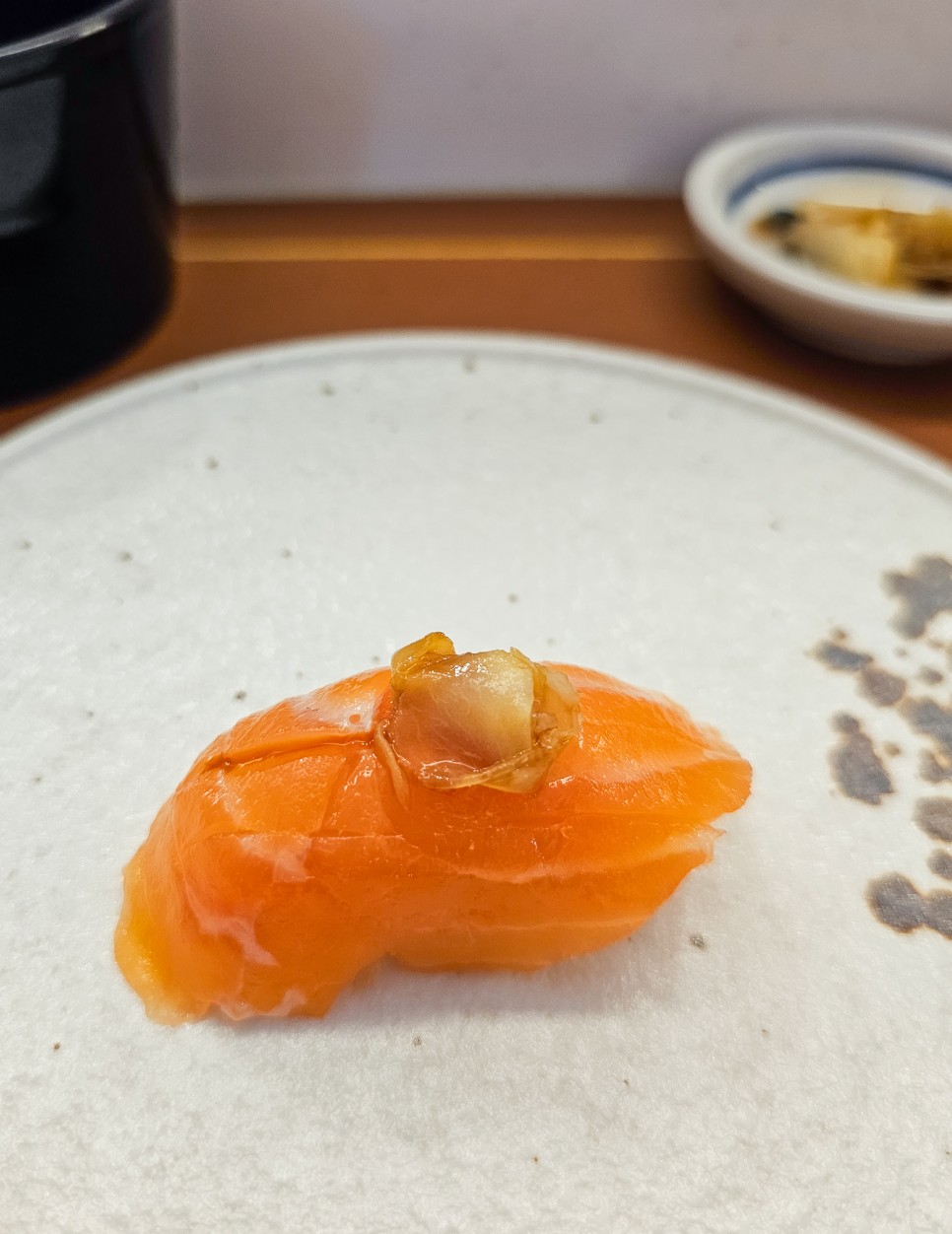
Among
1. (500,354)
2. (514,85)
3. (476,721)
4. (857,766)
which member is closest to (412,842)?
(476,721)

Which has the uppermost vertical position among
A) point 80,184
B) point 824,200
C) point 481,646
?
point 80,184

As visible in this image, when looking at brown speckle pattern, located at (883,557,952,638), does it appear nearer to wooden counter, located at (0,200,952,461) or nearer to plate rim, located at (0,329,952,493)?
plate rim, located at (0,329,952,493)

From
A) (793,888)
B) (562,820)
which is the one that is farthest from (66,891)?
(793,888)

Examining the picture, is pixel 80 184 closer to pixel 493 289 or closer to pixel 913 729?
pixel 493 289

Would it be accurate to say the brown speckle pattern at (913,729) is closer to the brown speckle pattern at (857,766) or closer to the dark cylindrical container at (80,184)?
the brown speckle pattern at (857,766)

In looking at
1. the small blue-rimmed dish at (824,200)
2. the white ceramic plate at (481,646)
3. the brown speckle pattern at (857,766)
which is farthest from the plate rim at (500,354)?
the brown speckle pattern at (857,766)

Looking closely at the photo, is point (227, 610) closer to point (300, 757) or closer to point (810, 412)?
point (300, 757)
